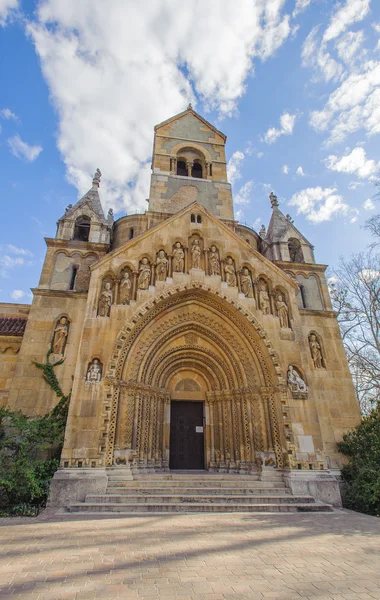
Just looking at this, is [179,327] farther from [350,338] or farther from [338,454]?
[350,338]

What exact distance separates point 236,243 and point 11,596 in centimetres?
1197

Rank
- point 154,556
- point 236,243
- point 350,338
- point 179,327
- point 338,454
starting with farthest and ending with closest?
point 350,338 → point 236,243 → point 179,327 → point 338,454 → point 154,556

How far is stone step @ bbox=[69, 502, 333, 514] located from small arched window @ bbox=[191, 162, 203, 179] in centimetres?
1721

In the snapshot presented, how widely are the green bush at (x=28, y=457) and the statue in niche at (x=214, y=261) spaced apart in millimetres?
6973

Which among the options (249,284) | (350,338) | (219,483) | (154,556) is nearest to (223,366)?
(249,284)

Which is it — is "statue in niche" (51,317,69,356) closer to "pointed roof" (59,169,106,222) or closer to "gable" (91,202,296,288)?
"gable" (91,202,296,288)

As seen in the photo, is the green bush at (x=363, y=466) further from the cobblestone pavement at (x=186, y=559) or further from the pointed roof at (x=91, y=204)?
the pointed roof at (x=91, y=204)

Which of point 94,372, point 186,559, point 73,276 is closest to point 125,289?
point 94,372

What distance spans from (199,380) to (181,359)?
125cm

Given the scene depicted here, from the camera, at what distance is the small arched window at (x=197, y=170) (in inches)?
765

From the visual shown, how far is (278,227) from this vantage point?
17.1 metres

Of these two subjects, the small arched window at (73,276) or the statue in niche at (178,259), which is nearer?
the statue in niche at (178,259)

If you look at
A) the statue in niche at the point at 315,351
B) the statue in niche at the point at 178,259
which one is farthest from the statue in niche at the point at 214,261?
the statue in niche at the point at 315,351

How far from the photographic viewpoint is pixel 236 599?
11.1 ft
